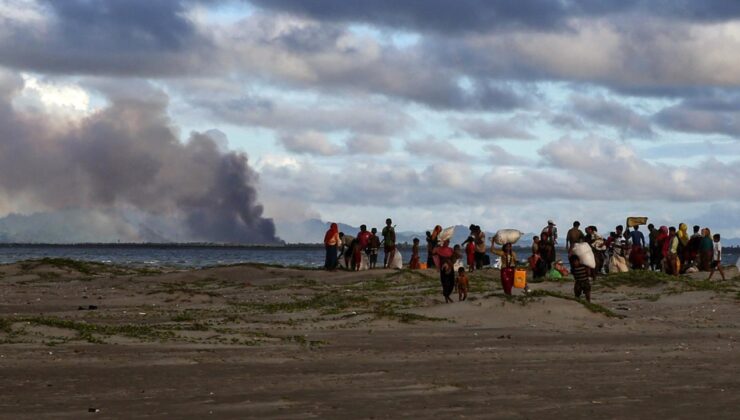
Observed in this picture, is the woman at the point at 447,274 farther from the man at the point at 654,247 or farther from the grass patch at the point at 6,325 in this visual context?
the man at the point at 654,247

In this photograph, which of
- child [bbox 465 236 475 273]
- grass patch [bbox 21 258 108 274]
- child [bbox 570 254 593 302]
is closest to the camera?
child [bbox 570 254 593 302]

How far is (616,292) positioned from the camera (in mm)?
34031

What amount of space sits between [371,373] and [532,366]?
7.87 ft

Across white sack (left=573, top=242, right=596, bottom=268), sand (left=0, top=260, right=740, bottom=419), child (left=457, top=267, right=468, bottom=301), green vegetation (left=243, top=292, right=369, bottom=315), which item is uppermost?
white sack (left=573, top=242, right=596, bottom=268)

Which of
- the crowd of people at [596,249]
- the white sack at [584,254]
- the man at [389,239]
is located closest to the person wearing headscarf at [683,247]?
the crowd of people at [596,249]

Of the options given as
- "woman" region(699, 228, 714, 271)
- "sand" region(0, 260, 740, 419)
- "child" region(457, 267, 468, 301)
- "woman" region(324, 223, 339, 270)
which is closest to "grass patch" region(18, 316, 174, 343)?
"sand" region(0, 260, 740, 419)

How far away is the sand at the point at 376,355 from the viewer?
12.5 metres

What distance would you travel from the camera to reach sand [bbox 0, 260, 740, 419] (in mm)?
12539

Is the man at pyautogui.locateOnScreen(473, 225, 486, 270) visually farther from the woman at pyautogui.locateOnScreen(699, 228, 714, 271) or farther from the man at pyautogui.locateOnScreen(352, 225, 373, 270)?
the woman at pyautogui.locateOnScreen(699, 228, 714, 271)

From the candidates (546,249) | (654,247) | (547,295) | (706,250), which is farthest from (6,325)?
(654,247)

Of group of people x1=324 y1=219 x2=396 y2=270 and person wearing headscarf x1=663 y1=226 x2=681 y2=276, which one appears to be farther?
group of people x1=324 y1=219 x2=396 y2=270

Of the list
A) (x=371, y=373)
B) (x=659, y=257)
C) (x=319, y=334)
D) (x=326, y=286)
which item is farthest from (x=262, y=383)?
(x=659, y=257)

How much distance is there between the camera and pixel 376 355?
18.1 meters

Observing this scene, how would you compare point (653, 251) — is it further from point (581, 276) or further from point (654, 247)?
point (581, 276)
